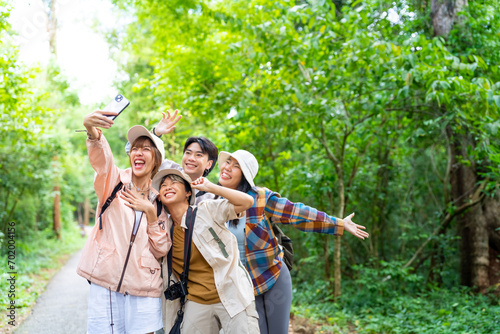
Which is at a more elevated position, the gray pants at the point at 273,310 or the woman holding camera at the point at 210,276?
the woman holding camera at the point at 210,276

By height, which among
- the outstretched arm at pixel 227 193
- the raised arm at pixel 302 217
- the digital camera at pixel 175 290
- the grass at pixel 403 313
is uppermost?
the outstretched arm at pixel 227 193

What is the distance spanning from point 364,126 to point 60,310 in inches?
252

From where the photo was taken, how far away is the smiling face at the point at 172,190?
3.33 meters

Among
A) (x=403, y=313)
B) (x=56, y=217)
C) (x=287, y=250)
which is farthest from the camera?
(x=56, y=217)

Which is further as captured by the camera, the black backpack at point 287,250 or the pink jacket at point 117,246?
the black backpack at point 287,250

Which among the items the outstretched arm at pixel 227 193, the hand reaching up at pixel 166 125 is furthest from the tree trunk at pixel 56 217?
the outstretched arm at pixel 227 193

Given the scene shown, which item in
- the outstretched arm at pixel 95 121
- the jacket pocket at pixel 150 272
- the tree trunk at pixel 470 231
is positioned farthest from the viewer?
the tree trunk at pixel 470 231

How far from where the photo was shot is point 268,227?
12.3 feet

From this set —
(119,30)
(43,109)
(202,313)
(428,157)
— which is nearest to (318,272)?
(428,157)

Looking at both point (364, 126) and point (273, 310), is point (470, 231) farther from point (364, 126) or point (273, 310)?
point (273, 310)

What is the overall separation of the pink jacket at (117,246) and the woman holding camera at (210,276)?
0.12 m

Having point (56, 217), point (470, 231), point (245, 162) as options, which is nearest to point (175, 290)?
point (245, 162)

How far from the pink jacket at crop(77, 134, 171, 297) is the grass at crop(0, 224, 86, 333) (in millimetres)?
4839

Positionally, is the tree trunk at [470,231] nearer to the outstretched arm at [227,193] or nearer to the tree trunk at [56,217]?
the outstretched arm at [227,193]
